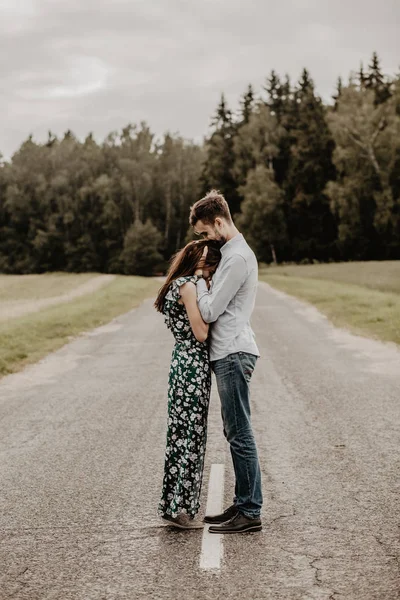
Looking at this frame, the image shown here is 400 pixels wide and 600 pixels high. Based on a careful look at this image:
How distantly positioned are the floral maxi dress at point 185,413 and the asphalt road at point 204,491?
239mm

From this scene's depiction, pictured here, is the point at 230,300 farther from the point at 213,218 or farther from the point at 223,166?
the point at 223,166

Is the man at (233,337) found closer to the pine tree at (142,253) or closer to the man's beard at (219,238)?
the man's beard at (219,238)

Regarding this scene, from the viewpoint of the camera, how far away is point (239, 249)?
4469mm

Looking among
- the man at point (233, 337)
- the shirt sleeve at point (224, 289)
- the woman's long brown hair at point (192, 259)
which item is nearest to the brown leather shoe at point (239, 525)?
the man at point (233, 337)

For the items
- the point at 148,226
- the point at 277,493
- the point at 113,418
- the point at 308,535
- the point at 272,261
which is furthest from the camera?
the point at 148,226

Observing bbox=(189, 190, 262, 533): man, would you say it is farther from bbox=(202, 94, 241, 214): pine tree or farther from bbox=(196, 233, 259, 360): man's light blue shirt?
bbox=(202, 94, 241, 214): pine tree

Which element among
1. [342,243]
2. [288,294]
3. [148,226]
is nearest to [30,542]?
[288,294]

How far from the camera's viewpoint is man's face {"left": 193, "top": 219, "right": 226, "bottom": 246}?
14.8 feet

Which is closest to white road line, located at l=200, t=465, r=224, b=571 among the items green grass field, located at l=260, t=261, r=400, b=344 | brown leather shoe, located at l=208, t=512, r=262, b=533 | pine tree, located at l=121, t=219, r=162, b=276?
brown leather shoe, located at l=208, t=512, r=262, b=533

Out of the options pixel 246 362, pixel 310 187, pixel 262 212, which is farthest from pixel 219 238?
pixel 310 187

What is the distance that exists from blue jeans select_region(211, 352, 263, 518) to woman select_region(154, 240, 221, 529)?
0.14 meters

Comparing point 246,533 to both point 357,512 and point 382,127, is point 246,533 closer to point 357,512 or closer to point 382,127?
point 357,512

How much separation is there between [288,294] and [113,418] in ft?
84.3

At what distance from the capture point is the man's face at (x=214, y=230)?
4.52 metres
